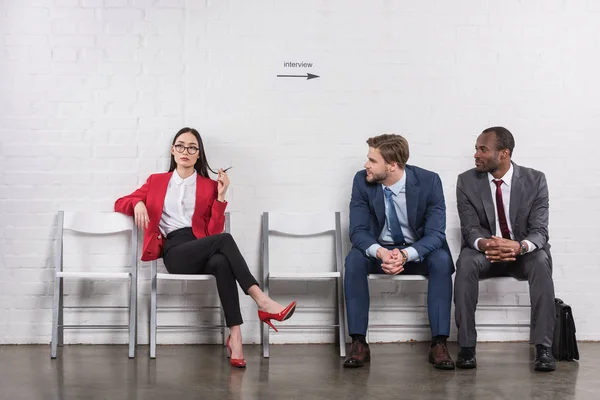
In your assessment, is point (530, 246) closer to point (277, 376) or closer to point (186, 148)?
point (277, 376)

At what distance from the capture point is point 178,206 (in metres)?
4.55

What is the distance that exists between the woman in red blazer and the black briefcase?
1609 mm

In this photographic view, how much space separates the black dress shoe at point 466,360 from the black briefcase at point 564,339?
0.53 meters

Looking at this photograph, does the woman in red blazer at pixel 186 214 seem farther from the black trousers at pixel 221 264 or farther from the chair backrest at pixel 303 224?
the chair backrest at pixel 303 224

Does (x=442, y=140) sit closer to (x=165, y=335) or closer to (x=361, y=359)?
(x=361, y=359)

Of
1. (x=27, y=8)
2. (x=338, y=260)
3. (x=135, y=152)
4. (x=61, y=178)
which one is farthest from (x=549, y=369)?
(x=27, y=8)

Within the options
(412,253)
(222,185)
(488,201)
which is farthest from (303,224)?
(488,201)

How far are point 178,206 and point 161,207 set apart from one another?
10 centimetres

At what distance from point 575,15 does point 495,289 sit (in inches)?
72.7

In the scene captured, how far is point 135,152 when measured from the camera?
4.78m

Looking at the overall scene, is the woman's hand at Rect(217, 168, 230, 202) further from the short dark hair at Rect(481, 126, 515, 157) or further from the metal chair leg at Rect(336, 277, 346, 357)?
the short dark hair at Rect(481, 126, 515, 157)

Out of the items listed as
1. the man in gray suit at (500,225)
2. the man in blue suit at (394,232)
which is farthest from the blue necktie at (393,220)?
the man in gray suit at (500,225)

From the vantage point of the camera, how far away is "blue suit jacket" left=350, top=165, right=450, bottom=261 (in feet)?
14.4

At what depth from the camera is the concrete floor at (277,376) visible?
3.38 m
